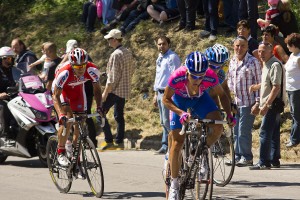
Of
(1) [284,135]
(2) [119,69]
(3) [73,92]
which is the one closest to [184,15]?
(2) [119,69]

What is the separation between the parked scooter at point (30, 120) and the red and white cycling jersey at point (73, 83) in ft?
6.27

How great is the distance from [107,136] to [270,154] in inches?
159

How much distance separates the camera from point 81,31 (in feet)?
72.5

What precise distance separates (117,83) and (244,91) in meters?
3.57

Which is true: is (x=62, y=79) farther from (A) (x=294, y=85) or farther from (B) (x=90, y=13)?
(B) (x=90, y=13)

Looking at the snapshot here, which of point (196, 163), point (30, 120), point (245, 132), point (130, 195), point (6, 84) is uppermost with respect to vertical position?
point (6, 84)

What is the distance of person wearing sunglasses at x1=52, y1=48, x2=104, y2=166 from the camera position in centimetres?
1166

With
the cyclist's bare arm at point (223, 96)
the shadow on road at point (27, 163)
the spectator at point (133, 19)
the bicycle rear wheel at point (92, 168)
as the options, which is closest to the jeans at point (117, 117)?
the shadow on road at point (27, 163)

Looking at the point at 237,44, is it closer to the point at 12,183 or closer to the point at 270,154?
the point at 270,154

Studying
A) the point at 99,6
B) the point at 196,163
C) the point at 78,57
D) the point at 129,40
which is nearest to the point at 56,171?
the point at 78,57

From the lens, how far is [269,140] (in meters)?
13.4

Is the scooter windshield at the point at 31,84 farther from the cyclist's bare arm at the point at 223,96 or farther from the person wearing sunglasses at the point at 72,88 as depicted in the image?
the cyclist's bare arm at the point at 223,96

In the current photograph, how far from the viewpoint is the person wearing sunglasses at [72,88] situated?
38.2 feet

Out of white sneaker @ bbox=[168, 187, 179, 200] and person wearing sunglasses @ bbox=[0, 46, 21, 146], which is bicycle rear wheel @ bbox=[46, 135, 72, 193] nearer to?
white sneaker @ bbox=[168, 187, 179, 200]
